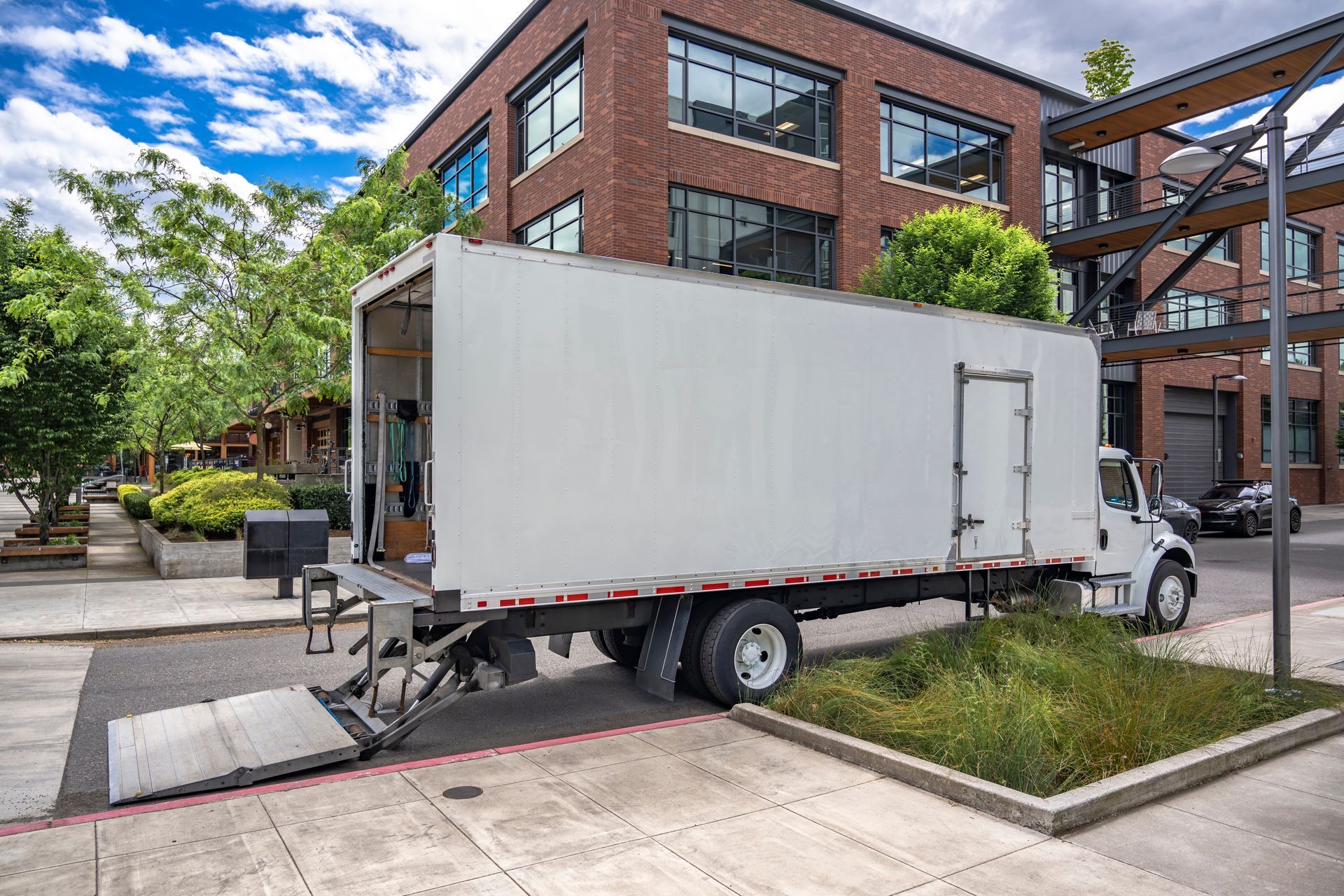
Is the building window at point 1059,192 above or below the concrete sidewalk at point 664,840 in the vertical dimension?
above

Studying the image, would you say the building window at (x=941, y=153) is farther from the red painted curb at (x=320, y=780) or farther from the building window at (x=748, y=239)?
the red painted curb at (x=320, y=780)

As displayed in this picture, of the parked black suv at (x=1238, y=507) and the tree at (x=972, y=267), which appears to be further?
the parked black suv at (x=1238, y=507)

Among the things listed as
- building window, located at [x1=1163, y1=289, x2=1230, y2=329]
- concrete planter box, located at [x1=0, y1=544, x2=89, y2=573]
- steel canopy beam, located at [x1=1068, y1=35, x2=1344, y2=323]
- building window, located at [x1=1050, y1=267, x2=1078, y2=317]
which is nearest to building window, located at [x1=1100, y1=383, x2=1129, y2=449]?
building window, located at [x1=1163, y1=289, x2=1230, y2=329]

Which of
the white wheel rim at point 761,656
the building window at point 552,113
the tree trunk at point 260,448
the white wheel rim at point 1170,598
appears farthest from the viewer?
the building window at point 552,113

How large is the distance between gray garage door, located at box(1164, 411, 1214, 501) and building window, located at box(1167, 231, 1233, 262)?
20.3 ft

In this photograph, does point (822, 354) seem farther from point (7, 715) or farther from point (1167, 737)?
point (7, 715)

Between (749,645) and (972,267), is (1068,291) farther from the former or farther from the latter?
(749,645)

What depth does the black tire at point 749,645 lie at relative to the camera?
7270mm

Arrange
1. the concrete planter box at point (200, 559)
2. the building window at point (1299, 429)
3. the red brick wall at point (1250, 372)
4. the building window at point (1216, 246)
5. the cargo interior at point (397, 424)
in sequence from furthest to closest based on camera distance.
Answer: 1. the building window at point (1299, 429)
2. the building window at point (1216, 246)
3. the red brick wall at point (1250, 372)
4. the concrete planter box at point (200, 559)
5. the cargo interior at point (397, 424)

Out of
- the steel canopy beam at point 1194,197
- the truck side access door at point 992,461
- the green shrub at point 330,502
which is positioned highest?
the steel canopy beam at point 1194,197

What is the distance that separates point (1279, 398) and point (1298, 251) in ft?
131

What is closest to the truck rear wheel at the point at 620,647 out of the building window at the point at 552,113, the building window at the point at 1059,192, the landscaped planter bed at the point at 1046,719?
the landscaped planter bed at the point at 1046,719

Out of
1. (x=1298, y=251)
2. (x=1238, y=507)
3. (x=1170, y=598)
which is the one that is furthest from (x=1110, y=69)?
(x=1170, y=598)

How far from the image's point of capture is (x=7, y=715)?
7.23 metres
